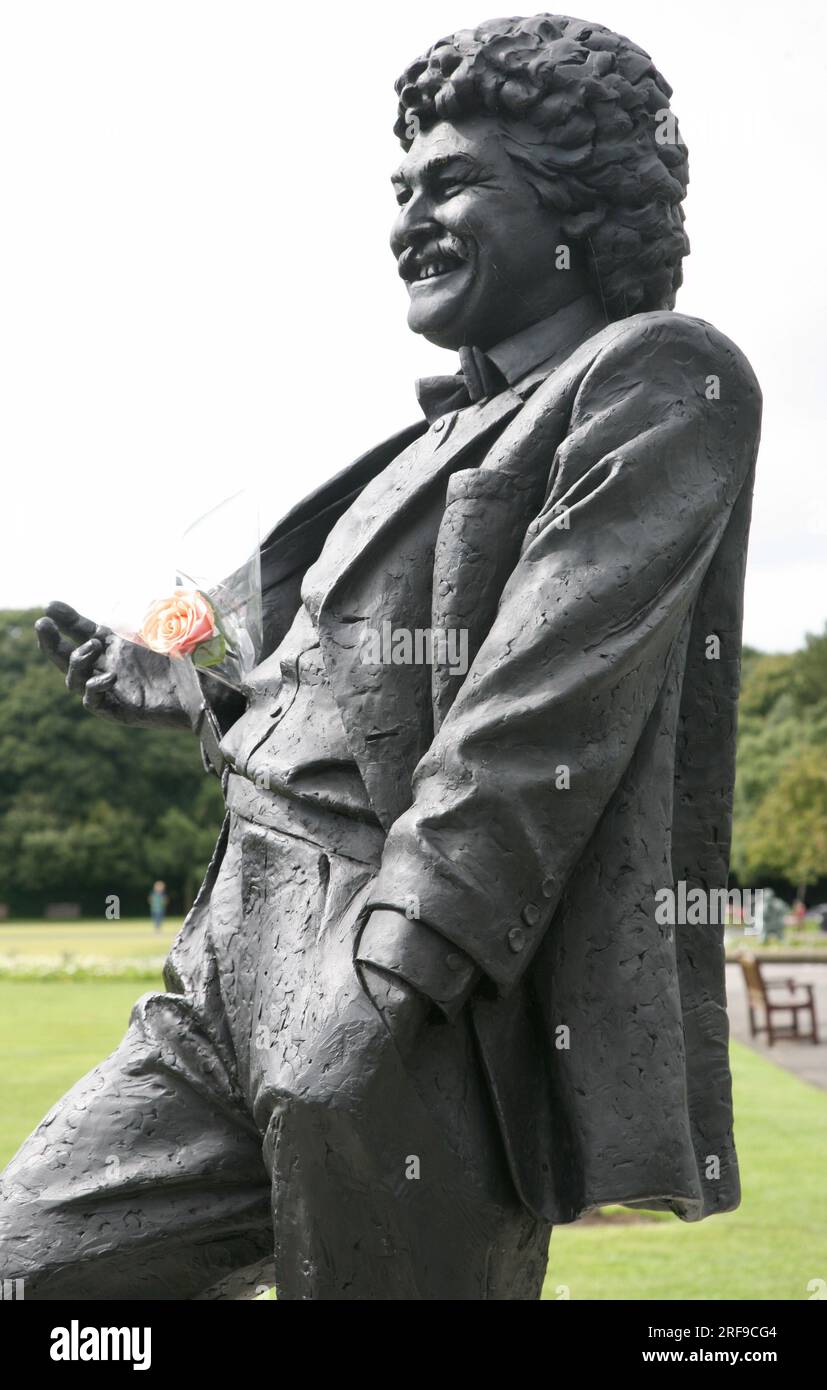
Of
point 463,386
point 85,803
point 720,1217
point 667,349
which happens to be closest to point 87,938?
point 85,803

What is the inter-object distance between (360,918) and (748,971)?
17070 millimetres

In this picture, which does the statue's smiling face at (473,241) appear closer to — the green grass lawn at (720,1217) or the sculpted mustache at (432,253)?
the sculpted mustache at (432,253)

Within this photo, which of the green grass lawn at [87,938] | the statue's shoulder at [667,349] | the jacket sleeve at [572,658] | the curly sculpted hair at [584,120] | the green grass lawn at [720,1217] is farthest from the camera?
the green grass lawn at [87,938]

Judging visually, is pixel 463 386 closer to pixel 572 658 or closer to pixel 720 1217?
pixel 572 658

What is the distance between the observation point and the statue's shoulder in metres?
3.08

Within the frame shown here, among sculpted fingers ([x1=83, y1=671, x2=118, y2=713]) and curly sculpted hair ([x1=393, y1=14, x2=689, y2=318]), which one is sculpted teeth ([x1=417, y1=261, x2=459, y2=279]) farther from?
sculpted fingers ([x1=83, y1=671, x2=118, y2=713])

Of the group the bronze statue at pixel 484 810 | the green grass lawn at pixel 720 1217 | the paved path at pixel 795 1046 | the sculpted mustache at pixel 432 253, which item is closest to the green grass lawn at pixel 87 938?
the paved path at pixel 795 1046

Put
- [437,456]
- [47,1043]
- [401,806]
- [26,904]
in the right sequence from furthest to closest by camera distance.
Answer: [26,904] → [47,1043] → [437,456] → [401,806]

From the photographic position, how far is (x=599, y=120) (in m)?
3.28

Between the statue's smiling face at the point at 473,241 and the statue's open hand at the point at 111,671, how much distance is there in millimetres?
986

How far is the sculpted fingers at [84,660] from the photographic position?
3.89 metres

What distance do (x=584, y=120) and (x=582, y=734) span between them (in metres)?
1.18

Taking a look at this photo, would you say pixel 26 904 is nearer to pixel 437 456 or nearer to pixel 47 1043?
pixel 47 1043

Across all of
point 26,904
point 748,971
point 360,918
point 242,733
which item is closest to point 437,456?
point 242,733
